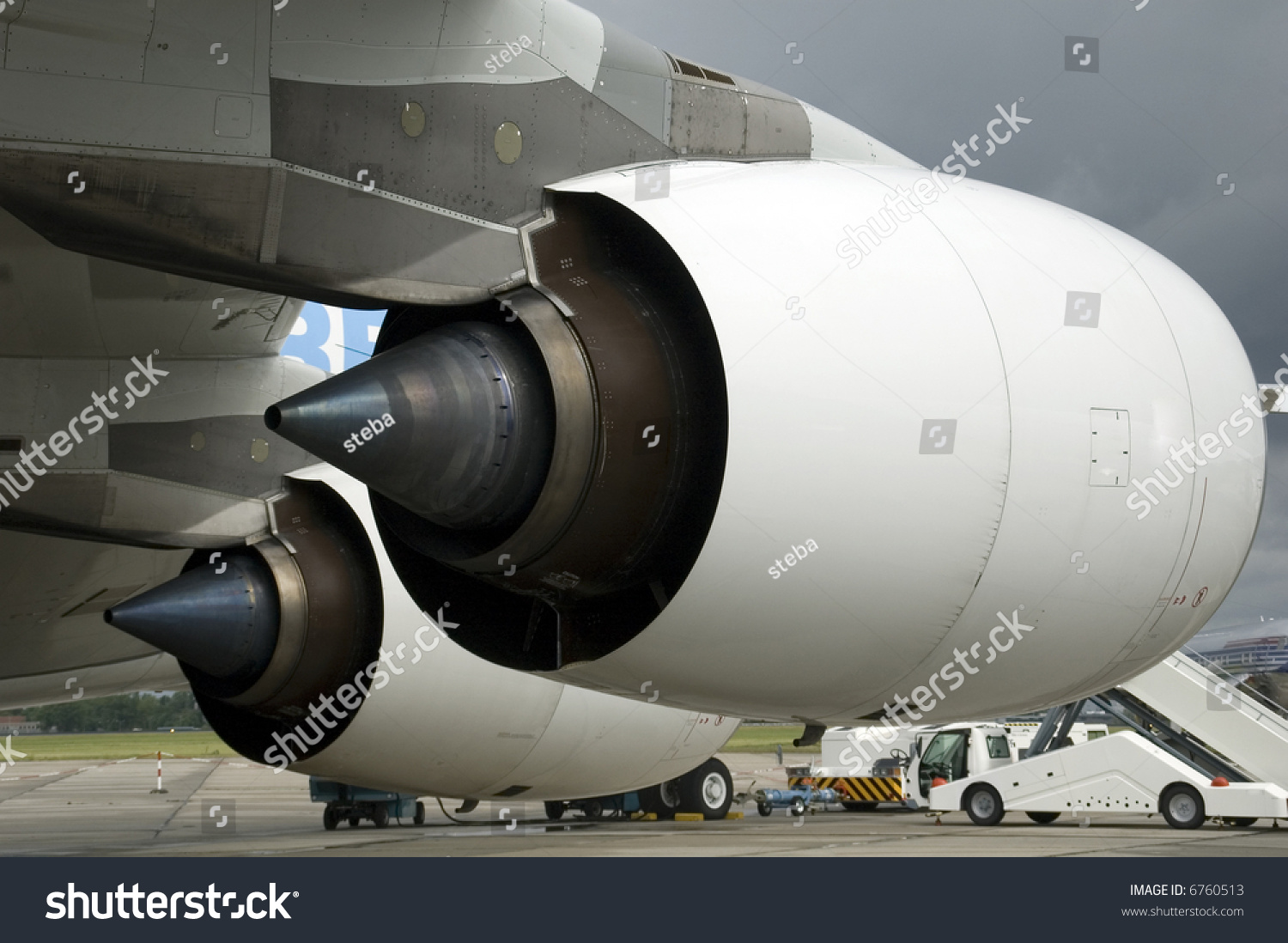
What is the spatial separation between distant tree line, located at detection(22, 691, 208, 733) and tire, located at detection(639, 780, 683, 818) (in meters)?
71.6

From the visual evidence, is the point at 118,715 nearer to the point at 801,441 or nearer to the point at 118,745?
the point at 118,745

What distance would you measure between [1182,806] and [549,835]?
7484 millimetres

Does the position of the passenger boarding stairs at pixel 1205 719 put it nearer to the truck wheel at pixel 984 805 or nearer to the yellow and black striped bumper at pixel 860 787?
the truck wheel at pixel 984 805

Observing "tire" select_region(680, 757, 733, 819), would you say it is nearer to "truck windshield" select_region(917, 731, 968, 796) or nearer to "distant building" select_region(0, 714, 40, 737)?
"truck windshield" select_region(917, 731, 968, 796)

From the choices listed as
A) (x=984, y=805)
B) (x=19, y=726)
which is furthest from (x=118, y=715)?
(x=984, y=805)

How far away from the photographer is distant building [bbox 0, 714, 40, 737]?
303 feet

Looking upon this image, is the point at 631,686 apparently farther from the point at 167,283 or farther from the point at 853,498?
the point at 167,283

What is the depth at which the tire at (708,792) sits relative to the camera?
17.2m

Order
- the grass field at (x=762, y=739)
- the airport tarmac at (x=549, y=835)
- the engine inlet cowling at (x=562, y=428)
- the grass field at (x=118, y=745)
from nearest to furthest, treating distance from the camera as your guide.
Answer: the engine inlet cowling at (x=562, y=428)
the airport tarmac at (x=549, y=835)
the grass field at (x=762, y=739)
the grass field at (x=118, y=745)

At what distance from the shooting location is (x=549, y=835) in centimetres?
1467

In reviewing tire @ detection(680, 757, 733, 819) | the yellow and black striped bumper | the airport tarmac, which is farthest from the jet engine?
the yellow and black striped bumper

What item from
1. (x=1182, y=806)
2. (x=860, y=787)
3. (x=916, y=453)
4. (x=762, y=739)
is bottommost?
(x=1182, y=806)

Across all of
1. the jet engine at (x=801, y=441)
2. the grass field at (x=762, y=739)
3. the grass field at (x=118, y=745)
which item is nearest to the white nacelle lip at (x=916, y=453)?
the jet engine at (x=801, y=441)

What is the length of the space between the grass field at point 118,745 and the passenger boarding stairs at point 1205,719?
39975 millimetres
